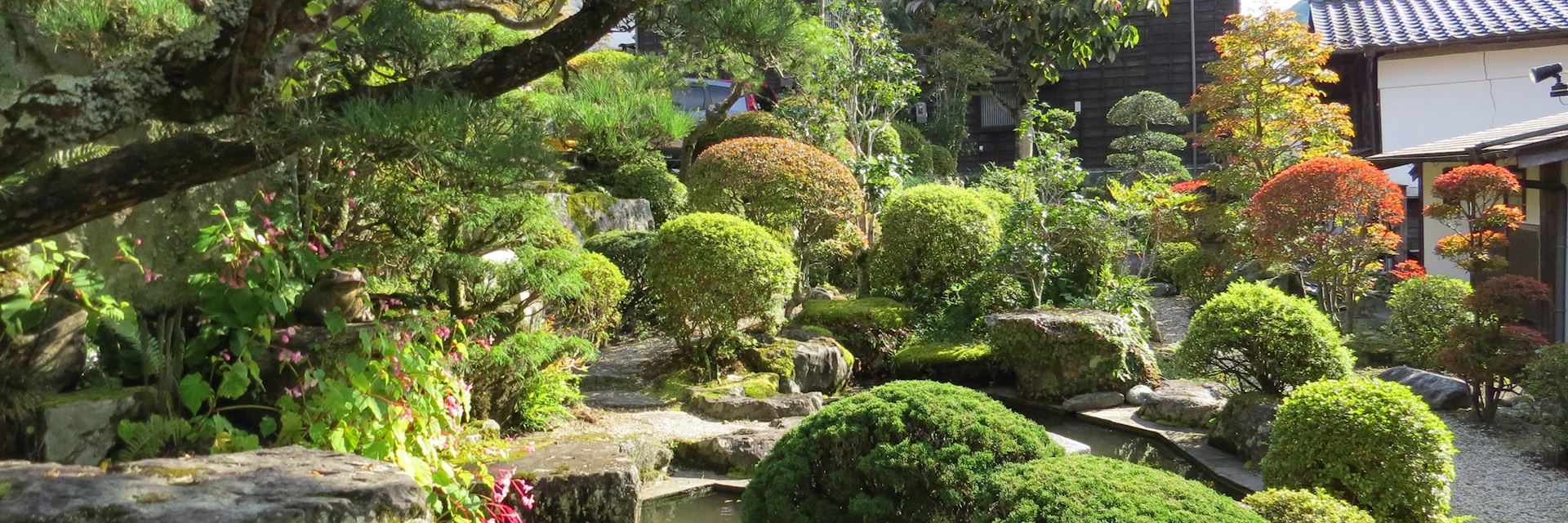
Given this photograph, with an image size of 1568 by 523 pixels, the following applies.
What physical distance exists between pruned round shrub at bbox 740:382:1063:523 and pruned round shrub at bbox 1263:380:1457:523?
199 cm

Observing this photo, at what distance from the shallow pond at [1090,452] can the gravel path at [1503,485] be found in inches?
56.4

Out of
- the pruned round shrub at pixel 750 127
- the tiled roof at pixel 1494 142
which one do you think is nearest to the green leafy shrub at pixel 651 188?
the pruned round shrub at pixel 750 127

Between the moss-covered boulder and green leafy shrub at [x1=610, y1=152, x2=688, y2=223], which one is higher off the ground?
green leafy shrub at [x1=610, y1=152, x2=688, y2=223]

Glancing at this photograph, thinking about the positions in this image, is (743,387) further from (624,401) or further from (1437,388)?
(1437,388)

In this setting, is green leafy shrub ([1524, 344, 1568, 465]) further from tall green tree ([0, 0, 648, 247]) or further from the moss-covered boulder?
tall green tree ([0, 0, 648, 247])

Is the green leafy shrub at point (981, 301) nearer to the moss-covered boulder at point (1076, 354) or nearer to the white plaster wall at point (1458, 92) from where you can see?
the moss-covered boulder at point (1076, 354)

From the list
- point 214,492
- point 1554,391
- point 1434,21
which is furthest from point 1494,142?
point 214,492

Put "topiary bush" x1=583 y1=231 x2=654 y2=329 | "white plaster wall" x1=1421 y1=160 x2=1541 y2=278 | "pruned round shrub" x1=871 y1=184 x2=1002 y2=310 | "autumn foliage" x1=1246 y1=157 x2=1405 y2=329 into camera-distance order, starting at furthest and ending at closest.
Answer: "white plaster wall" x1=1421 y1=160 x2=1541 y2=278, "pruned round shrub" x1=871 y1=184 x2=1002 y2=310, "topiary bush" x1=583 y1=231 x2=654 y2=329, "autumn foliage" x1=1246 y1=157 x2=1405 y2=329

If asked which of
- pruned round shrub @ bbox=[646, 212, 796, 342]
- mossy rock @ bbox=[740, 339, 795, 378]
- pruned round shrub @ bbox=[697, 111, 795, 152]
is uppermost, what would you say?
pruned round shrub @ bbox=[697, 111, 795, 152]

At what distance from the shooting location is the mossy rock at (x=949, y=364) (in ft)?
33.2

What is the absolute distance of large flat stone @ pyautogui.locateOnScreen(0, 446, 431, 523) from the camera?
8.87 feet

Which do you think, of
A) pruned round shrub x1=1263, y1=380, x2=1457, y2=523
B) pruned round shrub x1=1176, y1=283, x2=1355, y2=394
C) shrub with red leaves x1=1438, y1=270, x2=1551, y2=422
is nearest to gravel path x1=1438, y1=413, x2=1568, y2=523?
shrub with red leaves x1=1438, y1=270, x2=1551, y2=422

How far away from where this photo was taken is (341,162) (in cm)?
412

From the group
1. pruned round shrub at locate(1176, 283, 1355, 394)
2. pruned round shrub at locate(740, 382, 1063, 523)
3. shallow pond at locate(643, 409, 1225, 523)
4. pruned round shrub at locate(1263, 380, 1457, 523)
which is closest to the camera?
pruned round shrub at locate(740, 382, 1063, 523)
